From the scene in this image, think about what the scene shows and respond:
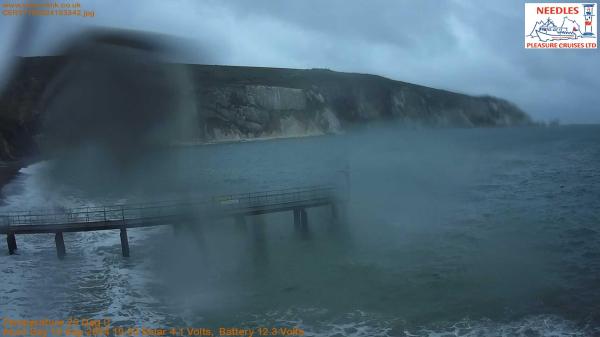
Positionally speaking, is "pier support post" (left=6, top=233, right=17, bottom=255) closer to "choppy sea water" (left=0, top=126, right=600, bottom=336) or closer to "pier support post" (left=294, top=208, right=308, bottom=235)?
"choppy sea water" (left=0, top=126, right=600, bottom=336)

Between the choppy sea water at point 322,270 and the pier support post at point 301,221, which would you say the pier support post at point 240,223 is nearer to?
the choppy sea water at point 322,270

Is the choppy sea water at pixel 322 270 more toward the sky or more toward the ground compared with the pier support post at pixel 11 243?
more toward the ground

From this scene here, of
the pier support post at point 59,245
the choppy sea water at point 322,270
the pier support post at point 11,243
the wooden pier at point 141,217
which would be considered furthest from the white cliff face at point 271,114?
the pier support post at point 59,245

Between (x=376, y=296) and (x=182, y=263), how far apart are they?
9.67 meters

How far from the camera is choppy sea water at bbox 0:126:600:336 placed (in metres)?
15.8

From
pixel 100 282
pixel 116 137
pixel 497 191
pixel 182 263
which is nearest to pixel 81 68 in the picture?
pixel 116 137

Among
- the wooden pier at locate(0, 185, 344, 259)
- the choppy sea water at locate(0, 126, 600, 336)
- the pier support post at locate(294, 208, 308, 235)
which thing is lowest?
the choppy sea water at locate(0, 126, 600, 336)

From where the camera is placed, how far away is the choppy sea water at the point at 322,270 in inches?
623

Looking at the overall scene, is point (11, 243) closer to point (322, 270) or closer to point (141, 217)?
point (141, 217)

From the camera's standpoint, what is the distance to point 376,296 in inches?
719


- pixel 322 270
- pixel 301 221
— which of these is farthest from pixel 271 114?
pixel 322 270

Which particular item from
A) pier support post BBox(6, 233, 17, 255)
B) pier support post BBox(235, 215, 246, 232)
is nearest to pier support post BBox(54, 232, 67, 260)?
pier support post BBox(6, 233, 17, 255)

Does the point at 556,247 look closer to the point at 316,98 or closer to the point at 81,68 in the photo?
the point at 81,68

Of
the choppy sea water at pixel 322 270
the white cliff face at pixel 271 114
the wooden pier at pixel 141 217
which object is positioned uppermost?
the white cliff face at pixel 271 114
